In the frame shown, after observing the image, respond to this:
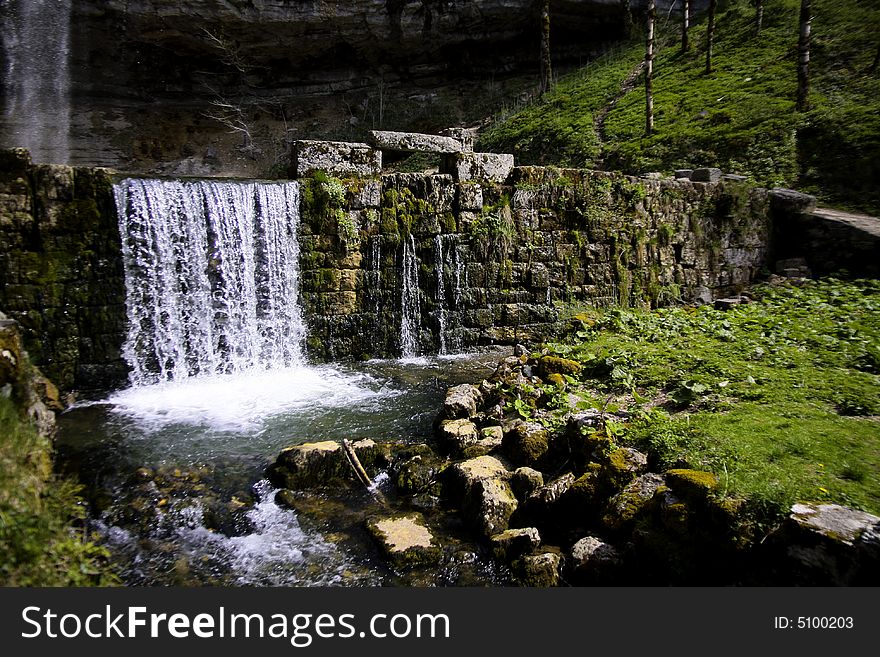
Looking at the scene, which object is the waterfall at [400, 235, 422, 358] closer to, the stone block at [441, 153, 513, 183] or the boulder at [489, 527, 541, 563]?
the stone block at [441, 153, 513, 183]

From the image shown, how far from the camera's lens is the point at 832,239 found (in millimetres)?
11625

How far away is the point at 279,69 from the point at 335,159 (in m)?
21.1

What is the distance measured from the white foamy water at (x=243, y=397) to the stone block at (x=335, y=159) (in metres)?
3.71

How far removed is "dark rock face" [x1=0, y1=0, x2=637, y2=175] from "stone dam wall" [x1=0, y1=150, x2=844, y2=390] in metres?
17.1

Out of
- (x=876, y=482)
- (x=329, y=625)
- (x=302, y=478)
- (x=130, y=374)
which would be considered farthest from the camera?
(x=130, y=374)

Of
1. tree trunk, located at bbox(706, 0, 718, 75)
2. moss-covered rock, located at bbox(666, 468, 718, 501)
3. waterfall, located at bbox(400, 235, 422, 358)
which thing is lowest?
moss-covered rock, located at bbox(666, 468, 718, 501)

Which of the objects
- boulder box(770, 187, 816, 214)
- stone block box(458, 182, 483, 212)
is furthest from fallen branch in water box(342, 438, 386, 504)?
boulder box(770, 187, 816, 214)

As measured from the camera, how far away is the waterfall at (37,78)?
21.0 m

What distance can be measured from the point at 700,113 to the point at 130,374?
19858 mm

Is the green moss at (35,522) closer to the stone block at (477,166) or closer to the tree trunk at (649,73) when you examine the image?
the stone block at (477,166)

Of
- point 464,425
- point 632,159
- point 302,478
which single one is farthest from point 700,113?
point 302,478

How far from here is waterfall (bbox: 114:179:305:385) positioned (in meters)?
7.82

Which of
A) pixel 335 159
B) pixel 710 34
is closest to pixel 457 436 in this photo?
pixel 335 159

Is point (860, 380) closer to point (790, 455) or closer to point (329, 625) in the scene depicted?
point (790, 455)
